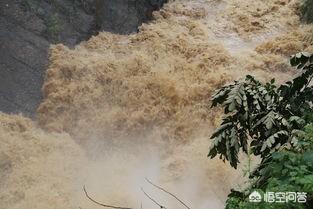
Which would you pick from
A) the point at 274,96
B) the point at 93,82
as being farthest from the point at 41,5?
the point at 274,96

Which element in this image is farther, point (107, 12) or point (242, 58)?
point (107, 12)

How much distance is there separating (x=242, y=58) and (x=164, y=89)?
180 centimetres

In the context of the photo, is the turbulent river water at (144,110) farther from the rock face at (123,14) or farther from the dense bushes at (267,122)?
the dense bushes at (267,122)

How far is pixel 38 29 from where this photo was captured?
9.91m

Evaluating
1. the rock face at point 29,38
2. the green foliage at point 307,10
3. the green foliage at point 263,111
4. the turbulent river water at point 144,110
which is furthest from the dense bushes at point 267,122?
the green foliage at point 307,10

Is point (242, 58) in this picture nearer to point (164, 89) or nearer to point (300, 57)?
point (164, 89)

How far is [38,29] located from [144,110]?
10.0 feet

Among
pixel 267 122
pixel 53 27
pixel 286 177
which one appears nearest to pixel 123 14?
pixel 53 27

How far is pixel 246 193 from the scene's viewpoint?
2.34m

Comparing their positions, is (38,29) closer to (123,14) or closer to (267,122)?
(123,14)

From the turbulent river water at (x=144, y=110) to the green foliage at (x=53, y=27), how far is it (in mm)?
406

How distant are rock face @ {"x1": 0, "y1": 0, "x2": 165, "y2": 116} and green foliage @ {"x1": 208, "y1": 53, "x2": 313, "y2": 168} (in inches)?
254

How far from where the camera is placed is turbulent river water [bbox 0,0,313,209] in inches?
281

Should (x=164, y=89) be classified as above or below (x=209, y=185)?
above
